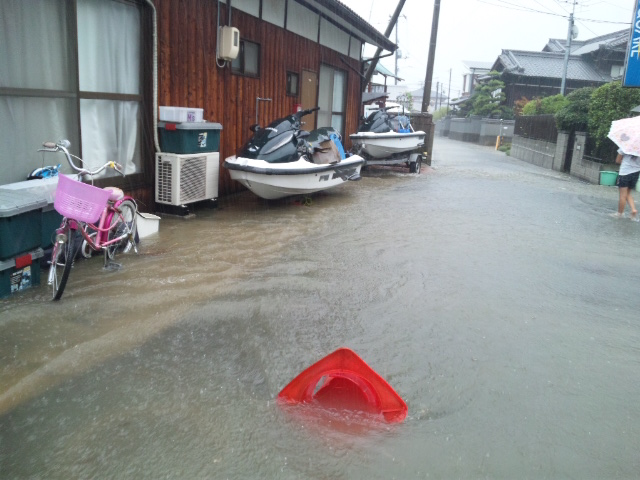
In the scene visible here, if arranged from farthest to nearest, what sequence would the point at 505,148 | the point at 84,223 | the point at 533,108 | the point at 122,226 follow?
the point at 505,148
the point at 533,108
the point at 122,226
the point at 84,223

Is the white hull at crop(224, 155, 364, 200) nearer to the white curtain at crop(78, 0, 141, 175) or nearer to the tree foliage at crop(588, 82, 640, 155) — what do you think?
the white curtain at crop(78, 0, 141, 175)

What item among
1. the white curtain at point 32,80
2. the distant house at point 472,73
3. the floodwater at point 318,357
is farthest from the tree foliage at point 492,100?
the white curtain at point 32,80

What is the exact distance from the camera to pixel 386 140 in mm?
14258

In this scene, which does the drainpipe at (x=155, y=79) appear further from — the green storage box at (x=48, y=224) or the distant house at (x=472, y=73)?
the distant house at (x=472, y=73)

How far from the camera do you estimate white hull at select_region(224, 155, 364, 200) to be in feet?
26.3

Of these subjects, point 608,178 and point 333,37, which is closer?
point 333,37

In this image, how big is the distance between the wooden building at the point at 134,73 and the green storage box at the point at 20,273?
1203mm

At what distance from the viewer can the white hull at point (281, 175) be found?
26.3 feet

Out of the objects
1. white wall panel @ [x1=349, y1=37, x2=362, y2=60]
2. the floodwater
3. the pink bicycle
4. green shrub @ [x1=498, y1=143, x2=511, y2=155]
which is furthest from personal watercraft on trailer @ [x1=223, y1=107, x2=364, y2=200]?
green shrub @ [x1=498, y1=143, x2=511, y2=155]

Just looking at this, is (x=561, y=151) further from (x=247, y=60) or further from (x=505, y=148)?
(x=247, y=60)

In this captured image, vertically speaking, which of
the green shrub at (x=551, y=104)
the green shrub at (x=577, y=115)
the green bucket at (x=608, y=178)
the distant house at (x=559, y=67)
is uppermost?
the distant house at (x=559, y=67)

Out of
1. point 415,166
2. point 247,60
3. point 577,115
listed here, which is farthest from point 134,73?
point 577,115

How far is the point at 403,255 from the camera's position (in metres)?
6.59

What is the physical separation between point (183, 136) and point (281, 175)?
65.1 inches
